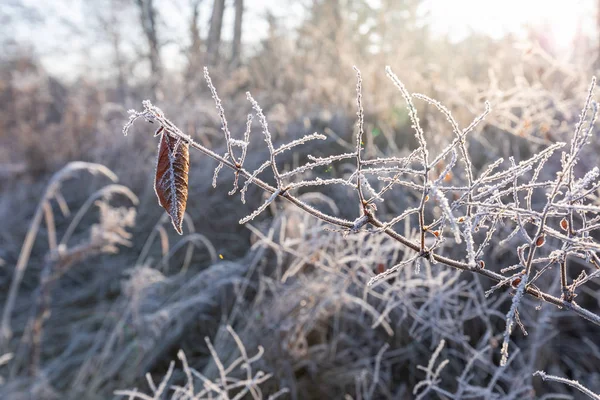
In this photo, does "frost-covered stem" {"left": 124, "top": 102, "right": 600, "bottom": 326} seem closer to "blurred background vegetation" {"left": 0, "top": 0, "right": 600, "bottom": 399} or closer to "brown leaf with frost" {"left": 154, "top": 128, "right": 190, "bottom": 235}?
"brown leaf with frost" {"left": 154, "top": 128, "right": 190, "bottom": 235}

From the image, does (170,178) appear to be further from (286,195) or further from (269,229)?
(269,229)

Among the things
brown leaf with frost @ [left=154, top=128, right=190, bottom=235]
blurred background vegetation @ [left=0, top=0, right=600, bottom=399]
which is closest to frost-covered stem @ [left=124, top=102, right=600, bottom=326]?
brown leaf with frost @ [left=154, top=128, right=190, bottom=235]

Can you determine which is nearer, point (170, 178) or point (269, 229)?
point (170, 178)

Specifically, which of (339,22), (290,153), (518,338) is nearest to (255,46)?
(339,22)

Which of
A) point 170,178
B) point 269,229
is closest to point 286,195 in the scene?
point 170,178

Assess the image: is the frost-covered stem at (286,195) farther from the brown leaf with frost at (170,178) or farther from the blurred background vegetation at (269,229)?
the blurred background vegetation at (269,229)

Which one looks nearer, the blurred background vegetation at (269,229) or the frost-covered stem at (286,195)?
→ the frost-covered stem at (286,195)

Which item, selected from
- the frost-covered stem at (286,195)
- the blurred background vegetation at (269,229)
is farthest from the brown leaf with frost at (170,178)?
the blurred background vegetation at (269,229)

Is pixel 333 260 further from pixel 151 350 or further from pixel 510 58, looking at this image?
pixel 510 58
